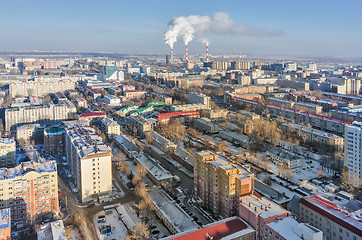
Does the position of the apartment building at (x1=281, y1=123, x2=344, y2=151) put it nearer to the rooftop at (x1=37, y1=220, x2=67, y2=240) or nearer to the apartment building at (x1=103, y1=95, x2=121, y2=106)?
the rooftop at (x1=37, y1=220, x2=67, y2=240)

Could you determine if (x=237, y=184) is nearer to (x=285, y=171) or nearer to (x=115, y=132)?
(x=285, y=171)

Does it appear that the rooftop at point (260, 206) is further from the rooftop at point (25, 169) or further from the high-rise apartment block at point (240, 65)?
the high-rise apartment block at point (240, 65)

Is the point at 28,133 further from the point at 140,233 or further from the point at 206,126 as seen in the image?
the point at 140,233

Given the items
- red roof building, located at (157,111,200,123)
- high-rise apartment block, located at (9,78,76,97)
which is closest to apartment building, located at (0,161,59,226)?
red roof building, located at (157,111,200,123)

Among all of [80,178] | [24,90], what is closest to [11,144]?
[80,178]

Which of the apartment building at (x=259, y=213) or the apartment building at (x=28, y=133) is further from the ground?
the apartment building at (x=28, y=133)

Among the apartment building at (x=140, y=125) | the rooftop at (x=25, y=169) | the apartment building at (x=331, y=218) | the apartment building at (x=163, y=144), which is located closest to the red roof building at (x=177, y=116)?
the apartment building at (x=140, y=125)
